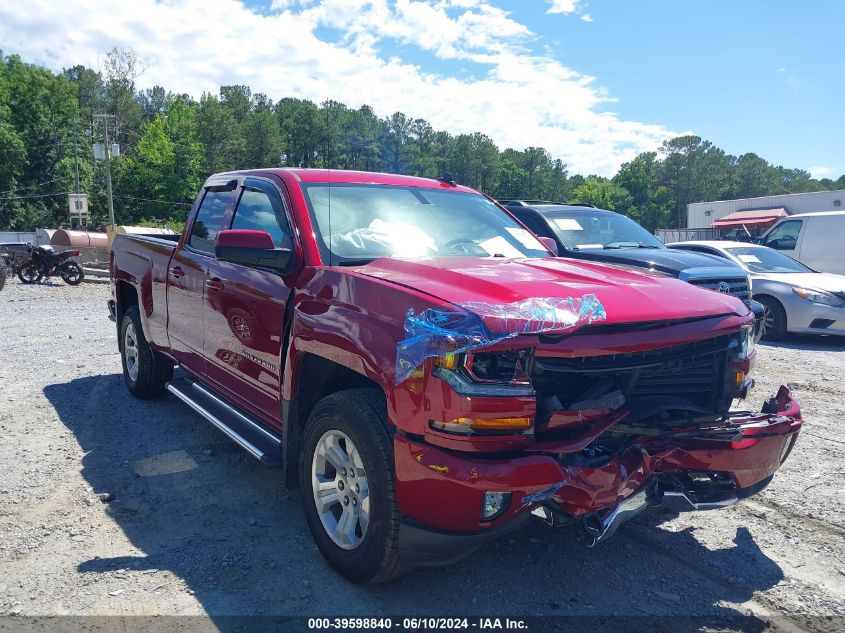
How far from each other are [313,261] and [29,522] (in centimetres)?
219

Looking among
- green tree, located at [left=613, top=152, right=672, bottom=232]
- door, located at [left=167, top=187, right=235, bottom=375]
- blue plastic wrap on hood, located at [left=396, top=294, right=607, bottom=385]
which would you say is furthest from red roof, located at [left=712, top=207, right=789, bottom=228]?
green tree, located at [left=613, top=152, right=672, bottom=232]

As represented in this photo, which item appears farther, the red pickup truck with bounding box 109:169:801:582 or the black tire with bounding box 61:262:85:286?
the black tire with bounding box 61:262:85:286

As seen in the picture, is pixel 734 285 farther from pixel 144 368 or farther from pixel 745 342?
pixel 144 368

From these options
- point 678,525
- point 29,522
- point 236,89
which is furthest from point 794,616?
point 236,89

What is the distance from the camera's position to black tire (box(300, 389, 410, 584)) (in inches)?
106

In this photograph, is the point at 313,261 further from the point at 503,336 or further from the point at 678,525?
the point at 678,525

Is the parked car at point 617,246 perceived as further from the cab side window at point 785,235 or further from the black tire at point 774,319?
the cab side window at point 785,235

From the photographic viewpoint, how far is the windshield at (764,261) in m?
10.5

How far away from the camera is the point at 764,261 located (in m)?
10.7

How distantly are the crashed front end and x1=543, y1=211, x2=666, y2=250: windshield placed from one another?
556cm

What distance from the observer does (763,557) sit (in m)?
3.42

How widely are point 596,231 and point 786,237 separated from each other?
6.57 m

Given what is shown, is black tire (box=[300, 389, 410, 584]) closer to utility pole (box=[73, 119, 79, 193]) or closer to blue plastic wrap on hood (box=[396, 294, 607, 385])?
blue plastic wrap on hood (box=[396, 294, 607, 385])

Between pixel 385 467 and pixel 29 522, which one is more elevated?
pixel 385 467
